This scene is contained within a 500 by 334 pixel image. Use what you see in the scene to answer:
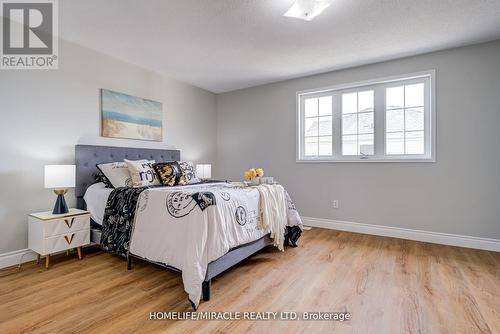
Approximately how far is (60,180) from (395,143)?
4.01 metres

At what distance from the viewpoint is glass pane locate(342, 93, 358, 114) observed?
371 centimetres

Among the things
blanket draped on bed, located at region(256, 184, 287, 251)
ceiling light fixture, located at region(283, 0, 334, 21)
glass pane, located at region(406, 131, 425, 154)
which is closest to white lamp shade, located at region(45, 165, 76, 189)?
blanket draped on bed, located at region(256, 184, 287, 251)

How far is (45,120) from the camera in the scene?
2.68 metres

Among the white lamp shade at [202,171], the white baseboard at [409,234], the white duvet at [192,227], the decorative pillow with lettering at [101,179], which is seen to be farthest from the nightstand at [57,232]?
the white baseboard at [409,234]

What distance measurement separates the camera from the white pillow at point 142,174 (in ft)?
9.19

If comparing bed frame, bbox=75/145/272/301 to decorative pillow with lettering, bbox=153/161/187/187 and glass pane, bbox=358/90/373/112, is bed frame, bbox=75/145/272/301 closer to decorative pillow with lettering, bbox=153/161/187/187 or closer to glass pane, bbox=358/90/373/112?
decorative pillow with lettering, bbox=153/161/187/187

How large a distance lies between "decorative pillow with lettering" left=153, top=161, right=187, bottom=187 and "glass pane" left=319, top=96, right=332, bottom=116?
2.44 meters

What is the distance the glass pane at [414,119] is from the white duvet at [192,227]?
245 centimetres

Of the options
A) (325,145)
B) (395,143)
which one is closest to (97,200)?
(325,145)

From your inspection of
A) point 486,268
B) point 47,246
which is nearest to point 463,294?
point 486,268

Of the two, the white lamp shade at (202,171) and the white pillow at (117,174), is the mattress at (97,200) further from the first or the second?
the white lamp shade at (202,171)

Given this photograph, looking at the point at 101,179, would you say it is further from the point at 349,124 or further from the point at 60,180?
the point at 349,124

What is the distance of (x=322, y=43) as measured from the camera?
2.91m

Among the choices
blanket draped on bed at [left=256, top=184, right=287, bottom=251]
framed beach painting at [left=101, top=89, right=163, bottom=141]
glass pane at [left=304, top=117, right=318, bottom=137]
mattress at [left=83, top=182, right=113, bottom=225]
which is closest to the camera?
blanket draped on bed at [left=256, top=184, right=287, bottom=251]
